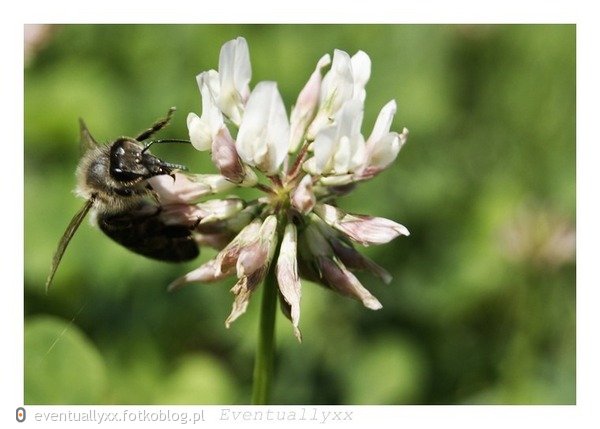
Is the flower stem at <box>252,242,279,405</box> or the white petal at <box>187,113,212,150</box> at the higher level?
the white petal at <box>187,113,212,150</box>

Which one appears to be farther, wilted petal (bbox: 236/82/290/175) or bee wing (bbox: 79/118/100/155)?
bee wing (bbox: 79/118/100/155)

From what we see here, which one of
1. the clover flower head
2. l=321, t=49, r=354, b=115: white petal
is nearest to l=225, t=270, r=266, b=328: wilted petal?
the clover flower head

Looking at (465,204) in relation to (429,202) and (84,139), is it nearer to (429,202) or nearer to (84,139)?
(429,202)

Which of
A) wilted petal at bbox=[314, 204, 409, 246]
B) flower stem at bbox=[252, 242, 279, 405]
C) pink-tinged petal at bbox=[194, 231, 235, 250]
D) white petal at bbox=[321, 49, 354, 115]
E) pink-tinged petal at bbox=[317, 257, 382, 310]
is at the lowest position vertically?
flower stem at bbox=[252, 242, 279, 405]
